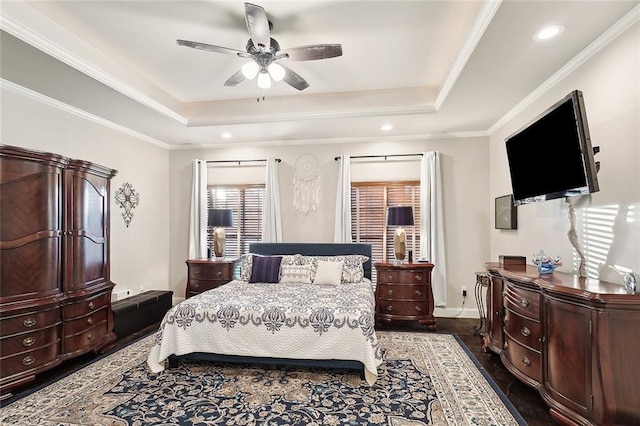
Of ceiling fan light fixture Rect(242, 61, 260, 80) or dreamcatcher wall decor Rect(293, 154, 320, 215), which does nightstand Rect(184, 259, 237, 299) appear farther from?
ceiling fan light fixture Rect(242, 61, 260, 80)

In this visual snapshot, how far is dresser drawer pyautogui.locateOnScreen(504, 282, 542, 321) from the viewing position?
2.43 meters

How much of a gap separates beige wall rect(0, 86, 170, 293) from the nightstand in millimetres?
768

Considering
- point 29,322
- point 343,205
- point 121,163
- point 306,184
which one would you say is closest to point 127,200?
point 121,163

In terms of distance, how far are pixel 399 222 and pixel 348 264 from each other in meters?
0.96

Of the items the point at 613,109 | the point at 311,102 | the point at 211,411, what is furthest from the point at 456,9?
the point at 211,411

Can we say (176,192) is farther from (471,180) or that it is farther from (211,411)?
(471,180)

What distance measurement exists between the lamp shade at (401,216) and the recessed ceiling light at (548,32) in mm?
2491

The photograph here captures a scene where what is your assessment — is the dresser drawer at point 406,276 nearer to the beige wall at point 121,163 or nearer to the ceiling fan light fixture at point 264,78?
the ceiling fan light fixture at point 264,78

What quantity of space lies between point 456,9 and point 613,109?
138cm

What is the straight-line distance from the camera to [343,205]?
4945mm

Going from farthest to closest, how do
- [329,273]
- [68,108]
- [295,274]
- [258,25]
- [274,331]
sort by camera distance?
[295,274] → [329,273] → [68,108] → [274,331] → [258,25]

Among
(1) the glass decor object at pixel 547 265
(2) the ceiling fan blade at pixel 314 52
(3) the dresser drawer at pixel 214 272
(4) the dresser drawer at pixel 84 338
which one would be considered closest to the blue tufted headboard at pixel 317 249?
(3) the dresser drawer at pixel 214 272

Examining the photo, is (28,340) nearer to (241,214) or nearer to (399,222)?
(241,214)

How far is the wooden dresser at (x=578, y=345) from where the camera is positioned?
1.85 metres
